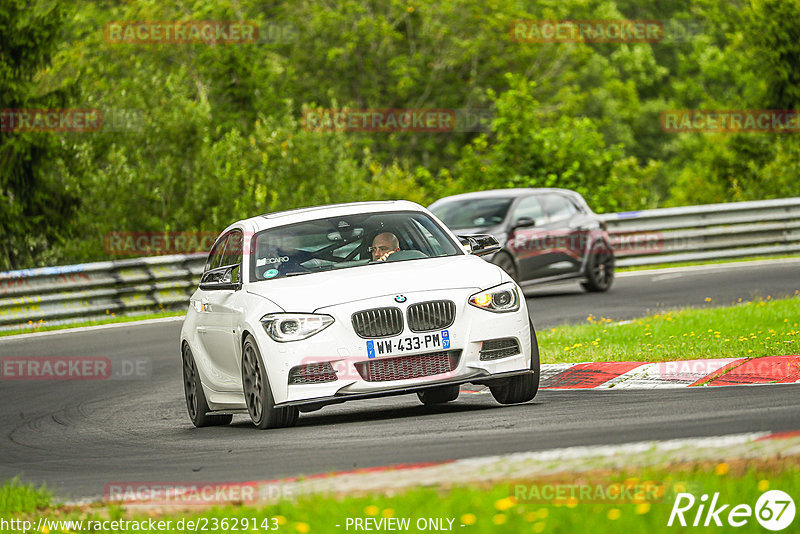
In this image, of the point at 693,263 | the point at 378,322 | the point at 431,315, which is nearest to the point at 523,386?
the point at 431,315

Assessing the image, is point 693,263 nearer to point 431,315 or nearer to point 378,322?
point 431,315

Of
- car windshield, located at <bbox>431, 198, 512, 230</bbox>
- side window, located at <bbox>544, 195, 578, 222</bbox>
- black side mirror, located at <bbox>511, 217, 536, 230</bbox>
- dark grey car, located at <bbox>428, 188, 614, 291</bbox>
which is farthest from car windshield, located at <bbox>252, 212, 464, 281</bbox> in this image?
side window, located at <bbox>544, 195, 578, 222</bbox>

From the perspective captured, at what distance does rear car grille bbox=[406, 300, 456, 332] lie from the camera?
29.6 ft

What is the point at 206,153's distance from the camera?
87.5 feet

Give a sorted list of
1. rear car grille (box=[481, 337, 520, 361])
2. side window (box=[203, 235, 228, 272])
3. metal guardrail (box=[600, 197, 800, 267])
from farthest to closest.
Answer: metal guardrail (box=[600, 197, 800, 267]) < side window (box=[203, 235, 228, 272]) < rear car grille (box=[481, 337, 520, 361])

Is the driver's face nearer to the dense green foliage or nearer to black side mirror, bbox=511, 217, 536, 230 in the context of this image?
black side mirror, bbox=511, 217, 536, 230

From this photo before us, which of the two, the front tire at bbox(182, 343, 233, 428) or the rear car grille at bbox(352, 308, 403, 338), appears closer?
the rear car grille at bbox(352, 308, 403, 338)

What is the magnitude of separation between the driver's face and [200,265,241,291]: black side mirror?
1040 millimetres

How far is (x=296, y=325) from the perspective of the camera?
29.6ft

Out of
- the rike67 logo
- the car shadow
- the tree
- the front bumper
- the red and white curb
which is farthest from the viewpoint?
the tree

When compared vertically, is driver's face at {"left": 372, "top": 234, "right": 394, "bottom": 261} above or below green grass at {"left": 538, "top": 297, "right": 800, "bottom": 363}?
above

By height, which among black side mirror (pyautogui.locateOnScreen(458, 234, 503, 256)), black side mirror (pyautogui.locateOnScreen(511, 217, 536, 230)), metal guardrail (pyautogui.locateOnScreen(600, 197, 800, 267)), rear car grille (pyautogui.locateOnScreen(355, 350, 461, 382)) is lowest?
metal guardrail (pyautogui.locateOnScreen(600, 197, 800, 267))

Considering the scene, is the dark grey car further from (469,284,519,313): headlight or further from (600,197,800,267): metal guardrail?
(469,284,519,313): headlight

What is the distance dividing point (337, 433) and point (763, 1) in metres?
29.6
